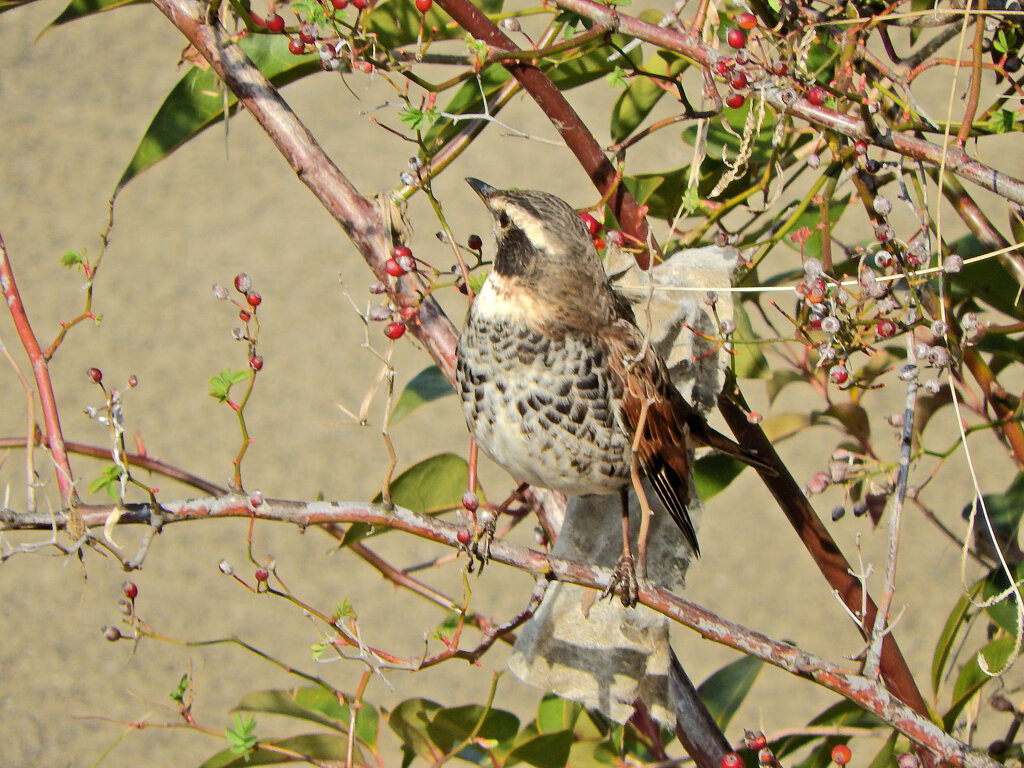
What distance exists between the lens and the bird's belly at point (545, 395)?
4.96 ft

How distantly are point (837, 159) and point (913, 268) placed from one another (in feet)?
0.78

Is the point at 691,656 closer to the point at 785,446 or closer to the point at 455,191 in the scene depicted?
the point at 785,446

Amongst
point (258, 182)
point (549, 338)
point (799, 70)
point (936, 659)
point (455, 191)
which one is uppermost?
point (258, 182)

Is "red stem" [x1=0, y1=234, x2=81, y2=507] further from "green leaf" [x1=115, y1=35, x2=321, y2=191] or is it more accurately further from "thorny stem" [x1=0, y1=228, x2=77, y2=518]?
"green leaf" [x1=115, y1=35, x2=321, y2=191]

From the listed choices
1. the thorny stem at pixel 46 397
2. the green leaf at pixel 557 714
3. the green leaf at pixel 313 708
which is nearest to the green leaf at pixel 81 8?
the thorny stem at pixel 46 397

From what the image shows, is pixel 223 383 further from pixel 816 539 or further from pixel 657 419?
pixel 816 539

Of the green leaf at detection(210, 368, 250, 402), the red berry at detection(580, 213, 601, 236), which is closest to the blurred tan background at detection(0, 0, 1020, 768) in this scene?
the red berry at detection(580, 213, 601, 236)

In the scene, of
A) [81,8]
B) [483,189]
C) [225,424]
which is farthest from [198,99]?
[225,424]

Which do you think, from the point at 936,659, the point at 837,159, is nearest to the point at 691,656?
the point at 936,659

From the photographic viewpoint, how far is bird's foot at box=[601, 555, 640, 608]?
45.7 inches

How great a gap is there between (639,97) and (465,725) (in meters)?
0.99

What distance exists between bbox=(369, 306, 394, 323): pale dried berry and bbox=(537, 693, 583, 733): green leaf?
765 mm

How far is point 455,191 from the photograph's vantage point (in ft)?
16.0

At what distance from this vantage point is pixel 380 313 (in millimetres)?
1258
